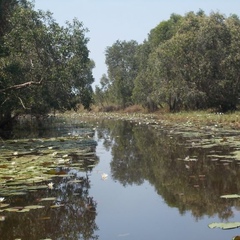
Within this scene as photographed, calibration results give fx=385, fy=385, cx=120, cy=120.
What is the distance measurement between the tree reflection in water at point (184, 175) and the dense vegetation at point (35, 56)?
5.53m

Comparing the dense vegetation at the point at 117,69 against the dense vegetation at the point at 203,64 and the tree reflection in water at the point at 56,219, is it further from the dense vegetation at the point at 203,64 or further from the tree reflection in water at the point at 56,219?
the tree reflection in water at the point at 56,219

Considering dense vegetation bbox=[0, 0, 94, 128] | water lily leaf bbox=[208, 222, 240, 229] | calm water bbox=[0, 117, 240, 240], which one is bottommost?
calm water bbox=[0, 117, 240, 240]

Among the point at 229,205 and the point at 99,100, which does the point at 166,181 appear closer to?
the point at 229,205

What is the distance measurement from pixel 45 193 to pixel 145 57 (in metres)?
42.8

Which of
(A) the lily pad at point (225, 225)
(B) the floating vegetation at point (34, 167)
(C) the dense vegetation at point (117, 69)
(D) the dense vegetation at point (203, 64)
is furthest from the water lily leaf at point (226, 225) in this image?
(D) the dense vegetation at point (203, 64)

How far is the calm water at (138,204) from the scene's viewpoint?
14.5 ft

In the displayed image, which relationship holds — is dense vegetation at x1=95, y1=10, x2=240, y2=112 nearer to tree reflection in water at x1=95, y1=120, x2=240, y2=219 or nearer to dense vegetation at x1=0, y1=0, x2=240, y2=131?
dense vegetation at x1=0, y1=0, x2=240, y2=131

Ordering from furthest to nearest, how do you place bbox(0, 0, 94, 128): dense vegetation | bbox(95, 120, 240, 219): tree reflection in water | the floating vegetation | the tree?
the tree, bbox(0, 0, 94, 128): dense vegetation, the floating vegetation, bbox(95, 120, 240, 219): tree reflection in water

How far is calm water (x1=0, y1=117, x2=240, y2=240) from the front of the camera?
174 inches

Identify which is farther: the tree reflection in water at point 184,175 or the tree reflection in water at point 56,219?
the tree reflection in water at point 184,175

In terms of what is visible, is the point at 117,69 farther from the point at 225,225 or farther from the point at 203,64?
the point at 225,225

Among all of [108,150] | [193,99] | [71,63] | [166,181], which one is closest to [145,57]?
[193,99]

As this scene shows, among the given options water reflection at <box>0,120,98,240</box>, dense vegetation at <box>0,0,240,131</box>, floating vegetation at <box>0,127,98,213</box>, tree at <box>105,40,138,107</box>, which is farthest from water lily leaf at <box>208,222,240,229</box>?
tree at <box>105,40,138,107</box>

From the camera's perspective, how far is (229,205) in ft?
17.4
